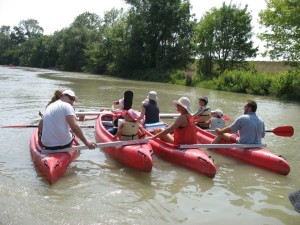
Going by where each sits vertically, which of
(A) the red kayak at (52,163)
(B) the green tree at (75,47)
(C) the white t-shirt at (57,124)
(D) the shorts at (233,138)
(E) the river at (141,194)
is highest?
(B) the green tree at (75,47)

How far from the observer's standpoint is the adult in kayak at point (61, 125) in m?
6.14

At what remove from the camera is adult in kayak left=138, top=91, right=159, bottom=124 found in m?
8.92

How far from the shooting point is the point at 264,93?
84.1 ft

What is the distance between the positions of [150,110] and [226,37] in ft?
99.9

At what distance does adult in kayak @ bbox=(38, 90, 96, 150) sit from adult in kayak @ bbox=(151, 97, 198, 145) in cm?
171

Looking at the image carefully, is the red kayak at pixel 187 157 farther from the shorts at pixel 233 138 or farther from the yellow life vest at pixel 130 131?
the shorts at pixel 233 138

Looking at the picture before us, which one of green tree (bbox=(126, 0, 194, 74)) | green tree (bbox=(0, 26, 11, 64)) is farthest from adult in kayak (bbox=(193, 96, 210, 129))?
green tree (bbox=(0, 26, 11, 64))

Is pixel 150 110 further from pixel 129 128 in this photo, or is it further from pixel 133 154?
pixel 133 154

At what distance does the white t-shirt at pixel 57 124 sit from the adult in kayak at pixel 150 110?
109 inches

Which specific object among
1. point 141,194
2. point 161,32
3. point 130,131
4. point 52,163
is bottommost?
point 141,194

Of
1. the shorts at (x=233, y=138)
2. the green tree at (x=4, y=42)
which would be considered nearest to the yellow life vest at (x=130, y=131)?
the shorts at (x=233, y=138)

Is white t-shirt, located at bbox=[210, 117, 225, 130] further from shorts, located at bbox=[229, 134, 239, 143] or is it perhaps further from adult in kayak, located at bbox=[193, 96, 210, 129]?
shorts, located at bbox=[229, 134, 239, 143]

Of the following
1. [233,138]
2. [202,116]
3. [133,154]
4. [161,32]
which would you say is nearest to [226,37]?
[161,32]

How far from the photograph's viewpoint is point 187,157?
686 cm
